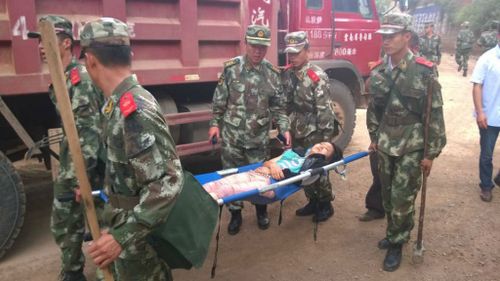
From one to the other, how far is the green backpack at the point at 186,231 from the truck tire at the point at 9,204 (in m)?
1.94

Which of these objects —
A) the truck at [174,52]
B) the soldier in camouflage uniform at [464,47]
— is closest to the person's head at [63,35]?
the truck at [174,52]

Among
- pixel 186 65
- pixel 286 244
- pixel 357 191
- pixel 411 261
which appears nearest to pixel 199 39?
pixel 186 65

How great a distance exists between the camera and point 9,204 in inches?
123

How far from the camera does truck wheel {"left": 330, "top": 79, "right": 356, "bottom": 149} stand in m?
5.54

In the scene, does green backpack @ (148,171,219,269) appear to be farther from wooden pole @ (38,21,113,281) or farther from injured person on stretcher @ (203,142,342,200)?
→ injured person on stretcher @ (203,142,342,200)

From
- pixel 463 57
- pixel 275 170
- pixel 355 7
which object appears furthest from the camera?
pixel 463 57

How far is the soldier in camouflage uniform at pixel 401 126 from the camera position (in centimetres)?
302

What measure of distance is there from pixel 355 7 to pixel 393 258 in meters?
3.71

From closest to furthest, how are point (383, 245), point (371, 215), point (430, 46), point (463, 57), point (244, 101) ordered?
point (383, 245), point (244, 101), point (371, 215), point (430, 46), point (463, 57)

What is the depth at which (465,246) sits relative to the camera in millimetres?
3502

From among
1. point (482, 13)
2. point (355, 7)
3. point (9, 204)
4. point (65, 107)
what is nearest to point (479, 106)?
point (355, 7)

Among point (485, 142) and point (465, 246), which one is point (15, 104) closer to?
point (465, 246)

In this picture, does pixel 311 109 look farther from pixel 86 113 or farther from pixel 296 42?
pixel 86 113

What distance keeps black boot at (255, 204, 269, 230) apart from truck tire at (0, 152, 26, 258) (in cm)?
198
